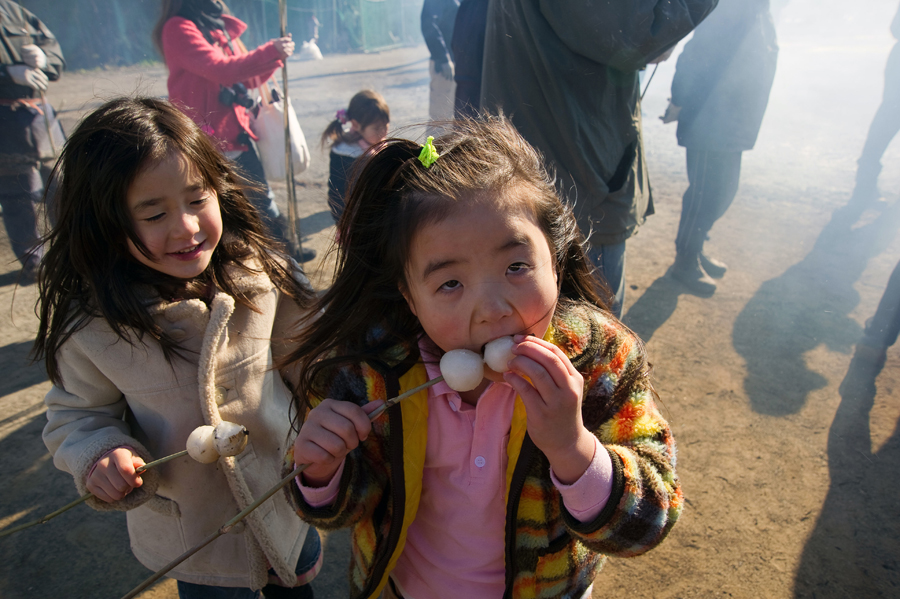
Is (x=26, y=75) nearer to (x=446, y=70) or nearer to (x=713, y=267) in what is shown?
(x=446, y=70)

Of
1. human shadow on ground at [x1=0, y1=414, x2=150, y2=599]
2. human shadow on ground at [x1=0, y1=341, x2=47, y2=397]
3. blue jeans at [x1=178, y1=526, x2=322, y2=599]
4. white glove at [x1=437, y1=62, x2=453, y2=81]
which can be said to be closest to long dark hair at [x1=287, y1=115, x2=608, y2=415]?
blue jeans at [x1=178, y1=526, x2=322, y2=599]

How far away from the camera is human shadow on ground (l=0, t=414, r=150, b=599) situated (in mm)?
2189

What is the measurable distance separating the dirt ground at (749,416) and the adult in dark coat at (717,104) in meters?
0.45

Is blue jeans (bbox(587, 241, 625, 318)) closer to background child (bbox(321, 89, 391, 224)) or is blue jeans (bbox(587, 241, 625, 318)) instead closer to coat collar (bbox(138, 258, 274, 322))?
coat collar (bbox(138, 258, 274, 322))

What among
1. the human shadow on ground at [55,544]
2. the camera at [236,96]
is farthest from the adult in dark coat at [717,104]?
the human shadow on ground at [55,544]

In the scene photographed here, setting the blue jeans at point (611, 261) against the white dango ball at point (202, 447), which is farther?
the blue jeans at point (611, 261)

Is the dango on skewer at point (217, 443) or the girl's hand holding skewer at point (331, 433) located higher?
the girl's hand holding skewer at point (331, 433)

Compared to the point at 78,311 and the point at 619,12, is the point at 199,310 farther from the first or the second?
the point at 619,12

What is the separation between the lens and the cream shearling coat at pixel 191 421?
1.48m

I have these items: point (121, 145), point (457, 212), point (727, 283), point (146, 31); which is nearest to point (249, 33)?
point (146, 31)

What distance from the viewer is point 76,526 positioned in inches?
96.0

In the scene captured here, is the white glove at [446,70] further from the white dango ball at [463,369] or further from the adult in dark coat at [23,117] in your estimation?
the white dango ball at [463,369]

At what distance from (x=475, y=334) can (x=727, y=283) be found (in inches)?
152

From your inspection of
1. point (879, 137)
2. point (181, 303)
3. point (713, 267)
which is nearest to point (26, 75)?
point (181, 303)
